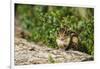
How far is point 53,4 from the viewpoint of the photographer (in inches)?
87.7

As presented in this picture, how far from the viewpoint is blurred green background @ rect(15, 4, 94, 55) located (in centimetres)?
213

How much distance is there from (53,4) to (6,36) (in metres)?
0.64

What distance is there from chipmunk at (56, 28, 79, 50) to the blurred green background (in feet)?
0.16

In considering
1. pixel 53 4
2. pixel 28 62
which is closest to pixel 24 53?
pixel 28 62

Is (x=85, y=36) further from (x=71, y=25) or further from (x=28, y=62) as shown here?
(x=28, y=62)

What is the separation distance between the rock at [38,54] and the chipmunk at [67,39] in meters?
0.06

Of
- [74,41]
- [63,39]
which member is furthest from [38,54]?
[74,41]

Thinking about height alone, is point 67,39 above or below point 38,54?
above

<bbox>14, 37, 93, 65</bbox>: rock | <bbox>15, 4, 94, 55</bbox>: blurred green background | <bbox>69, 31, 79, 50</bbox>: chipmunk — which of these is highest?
<bbox>15, 4, 94, 55</bbox>: blurred green background

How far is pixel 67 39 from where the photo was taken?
7.53 ft

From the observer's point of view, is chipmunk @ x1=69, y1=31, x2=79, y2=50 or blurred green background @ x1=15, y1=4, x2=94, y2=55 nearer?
blurred green background @ x1=15, y1=4, x2=94, y2=55

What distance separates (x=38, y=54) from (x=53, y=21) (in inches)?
16.2

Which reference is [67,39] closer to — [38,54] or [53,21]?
[53,21]

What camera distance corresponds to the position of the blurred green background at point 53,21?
2.13 metres
